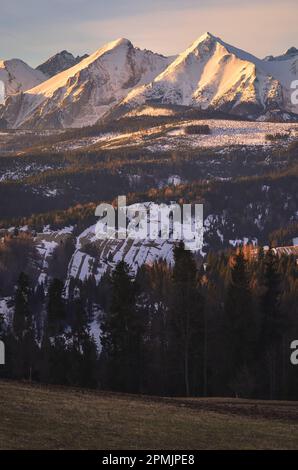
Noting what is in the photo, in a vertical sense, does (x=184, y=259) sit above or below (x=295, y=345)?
above

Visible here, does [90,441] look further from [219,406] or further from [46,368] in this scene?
[46,368]

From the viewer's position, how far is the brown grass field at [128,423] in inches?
1308

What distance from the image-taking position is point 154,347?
310 feet

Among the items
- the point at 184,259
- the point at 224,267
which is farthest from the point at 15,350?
the point at 224,267

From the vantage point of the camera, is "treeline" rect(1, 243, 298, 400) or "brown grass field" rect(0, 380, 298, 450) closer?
"brown grass field" rect(0, 380, 298, 450)

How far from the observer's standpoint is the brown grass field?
109 ft

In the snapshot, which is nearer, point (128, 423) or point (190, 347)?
point (128, 423)

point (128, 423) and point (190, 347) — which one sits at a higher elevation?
point (190, 347)

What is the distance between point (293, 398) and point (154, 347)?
2262 centimetres

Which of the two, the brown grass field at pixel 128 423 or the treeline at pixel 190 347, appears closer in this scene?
the brown grass field at pixel 128 423

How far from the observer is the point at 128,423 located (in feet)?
122
